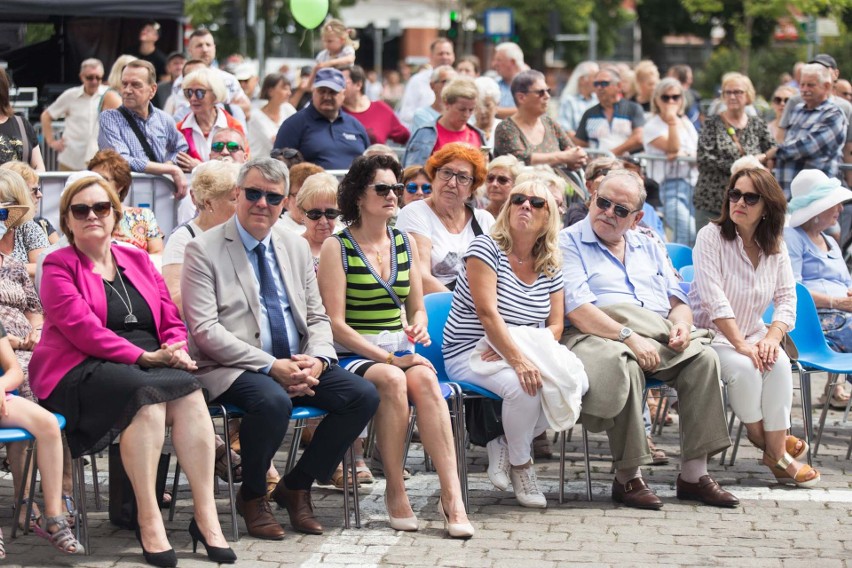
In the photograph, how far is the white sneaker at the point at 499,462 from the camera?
22.1ft

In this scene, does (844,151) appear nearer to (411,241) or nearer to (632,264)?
(632,264)

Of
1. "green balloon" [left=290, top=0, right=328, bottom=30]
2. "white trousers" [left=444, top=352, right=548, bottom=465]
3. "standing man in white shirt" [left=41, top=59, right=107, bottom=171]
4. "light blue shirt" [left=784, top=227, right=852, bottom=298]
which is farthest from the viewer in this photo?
"green balloon" [left=290, top=0, right=328, bottom=30]

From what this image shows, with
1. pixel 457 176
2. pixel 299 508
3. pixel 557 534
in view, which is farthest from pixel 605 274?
pixel 299 508

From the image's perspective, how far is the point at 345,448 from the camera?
242 inches

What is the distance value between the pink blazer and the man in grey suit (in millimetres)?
238

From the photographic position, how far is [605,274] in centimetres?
714

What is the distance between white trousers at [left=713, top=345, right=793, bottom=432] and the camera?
7.08 m

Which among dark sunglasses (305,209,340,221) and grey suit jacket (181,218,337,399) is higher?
dark sunglasses (305,209,340,221)

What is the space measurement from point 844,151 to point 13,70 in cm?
922

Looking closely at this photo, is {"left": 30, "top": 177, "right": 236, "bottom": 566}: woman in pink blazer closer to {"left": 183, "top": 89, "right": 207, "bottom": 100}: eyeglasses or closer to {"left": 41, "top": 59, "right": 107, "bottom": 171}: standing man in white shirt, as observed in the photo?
{"left": 183, "top": 89, "right": 207, "bottom": 100}: eyeglasses

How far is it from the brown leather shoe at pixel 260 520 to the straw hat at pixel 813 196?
3859mm

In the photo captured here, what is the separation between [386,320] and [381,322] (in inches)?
1.0

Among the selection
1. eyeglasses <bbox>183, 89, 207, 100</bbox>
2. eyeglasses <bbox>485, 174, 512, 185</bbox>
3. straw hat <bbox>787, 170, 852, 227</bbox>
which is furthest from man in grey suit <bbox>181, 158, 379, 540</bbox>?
eyeglasses <bbox>183, 89, 207, 100</bbox>

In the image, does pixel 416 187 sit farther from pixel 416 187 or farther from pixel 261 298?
pixel 261 298
